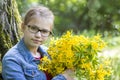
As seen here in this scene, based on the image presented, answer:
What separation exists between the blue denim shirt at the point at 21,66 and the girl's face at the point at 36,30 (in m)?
0.13

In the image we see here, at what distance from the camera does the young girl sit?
13.1ft

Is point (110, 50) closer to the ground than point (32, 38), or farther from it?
closer to the ground

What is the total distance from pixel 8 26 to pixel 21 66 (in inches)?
37.2

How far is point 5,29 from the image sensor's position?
4859 mm

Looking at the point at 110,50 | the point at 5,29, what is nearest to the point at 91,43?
the point at 5,29

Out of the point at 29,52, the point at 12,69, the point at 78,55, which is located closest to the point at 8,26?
the point at 29,52

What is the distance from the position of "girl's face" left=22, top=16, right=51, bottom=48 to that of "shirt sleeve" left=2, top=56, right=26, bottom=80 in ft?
0.78

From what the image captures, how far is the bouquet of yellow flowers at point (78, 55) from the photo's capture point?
3.95 meters

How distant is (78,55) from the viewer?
12.9ft

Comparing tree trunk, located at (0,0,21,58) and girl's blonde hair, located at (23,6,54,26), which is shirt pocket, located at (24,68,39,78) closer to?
girl's blonde hair, located at (23,6,54,26)

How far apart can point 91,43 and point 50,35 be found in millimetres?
484

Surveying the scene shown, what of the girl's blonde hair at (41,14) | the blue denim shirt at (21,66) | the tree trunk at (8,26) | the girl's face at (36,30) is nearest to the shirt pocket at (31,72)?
the blue denim shirt at (21,66)

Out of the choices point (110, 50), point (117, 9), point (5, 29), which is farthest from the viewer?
point (117, 9)

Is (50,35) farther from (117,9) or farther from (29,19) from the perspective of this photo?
(117,9)
